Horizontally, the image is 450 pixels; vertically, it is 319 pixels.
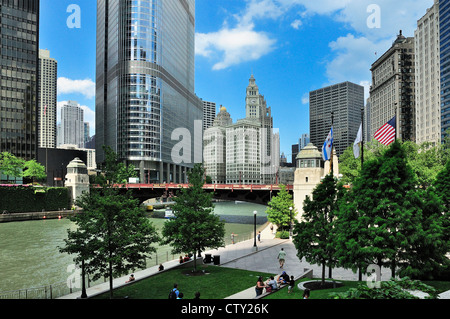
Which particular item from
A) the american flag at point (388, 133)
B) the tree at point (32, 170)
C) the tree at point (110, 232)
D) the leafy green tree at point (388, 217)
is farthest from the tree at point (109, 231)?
the tree at point (32, 170)

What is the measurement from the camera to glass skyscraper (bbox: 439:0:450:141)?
389 ft

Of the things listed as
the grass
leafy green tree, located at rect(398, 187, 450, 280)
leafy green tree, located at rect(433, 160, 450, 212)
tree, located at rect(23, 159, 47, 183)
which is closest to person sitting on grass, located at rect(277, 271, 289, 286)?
the grass

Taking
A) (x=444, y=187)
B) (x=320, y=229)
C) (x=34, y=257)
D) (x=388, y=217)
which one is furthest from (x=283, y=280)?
(x=34, y=257)

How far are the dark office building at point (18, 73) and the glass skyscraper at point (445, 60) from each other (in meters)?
138

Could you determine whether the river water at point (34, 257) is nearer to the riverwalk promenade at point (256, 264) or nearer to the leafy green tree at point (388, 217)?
the riverwalk promenade at point (256, 264)

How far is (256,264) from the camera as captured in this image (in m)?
30.2

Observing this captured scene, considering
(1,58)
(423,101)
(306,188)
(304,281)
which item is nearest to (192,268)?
(304,281)

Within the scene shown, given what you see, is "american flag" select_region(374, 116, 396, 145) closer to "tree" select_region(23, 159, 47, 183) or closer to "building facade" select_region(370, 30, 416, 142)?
"tree" select_region(23, 159, 47, 183)

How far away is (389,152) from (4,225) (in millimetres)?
71733

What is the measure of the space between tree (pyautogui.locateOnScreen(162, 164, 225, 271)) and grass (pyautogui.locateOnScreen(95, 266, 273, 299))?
213 centimetres

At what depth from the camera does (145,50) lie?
135m

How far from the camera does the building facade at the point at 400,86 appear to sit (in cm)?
15638
